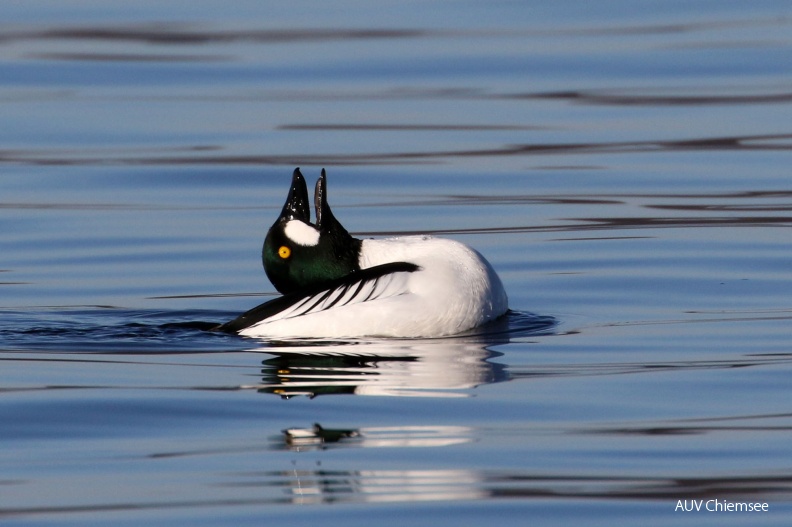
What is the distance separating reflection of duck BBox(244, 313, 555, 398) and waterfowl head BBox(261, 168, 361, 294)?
63cm

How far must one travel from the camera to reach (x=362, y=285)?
8594 millimetres

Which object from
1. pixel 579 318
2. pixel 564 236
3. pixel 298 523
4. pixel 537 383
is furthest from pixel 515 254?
pixel 298 523

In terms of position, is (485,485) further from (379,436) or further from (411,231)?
(411,231)

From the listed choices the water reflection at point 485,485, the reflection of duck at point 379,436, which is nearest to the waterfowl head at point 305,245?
the reflection of duck at point 379,436

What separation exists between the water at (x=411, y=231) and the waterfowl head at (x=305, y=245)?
0.63m

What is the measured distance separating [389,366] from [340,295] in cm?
100

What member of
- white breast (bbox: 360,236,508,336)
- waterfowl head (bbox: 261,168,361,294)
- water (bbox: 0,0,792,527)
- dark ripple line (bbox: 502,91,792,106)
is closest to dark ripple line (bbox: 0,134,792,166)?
water (bbox: 0,0,792,527)

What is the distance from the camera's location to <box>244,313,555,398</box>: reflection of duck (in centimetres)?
720

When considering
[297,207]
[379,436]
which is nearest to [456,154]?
[297,207]

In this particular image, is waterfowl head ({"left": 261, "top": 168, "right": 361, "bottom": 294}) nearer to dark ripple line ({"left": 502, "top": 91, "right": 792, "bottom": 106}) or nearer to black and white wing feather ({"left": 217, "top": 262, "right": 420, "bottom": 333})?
black and white wing feather ({"left": 217, "top": 262, "right": 420, "bottom": 333})

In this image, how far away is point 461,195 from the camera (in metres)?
13.8

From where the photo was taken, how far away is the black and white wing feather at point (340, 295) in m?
8.58

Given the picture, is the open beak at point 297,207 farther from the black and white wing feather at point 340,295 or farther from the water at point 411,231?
Result: the water at point 411,231

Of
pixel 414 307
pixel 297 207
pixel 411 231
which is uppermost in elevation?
pixel 297 207
